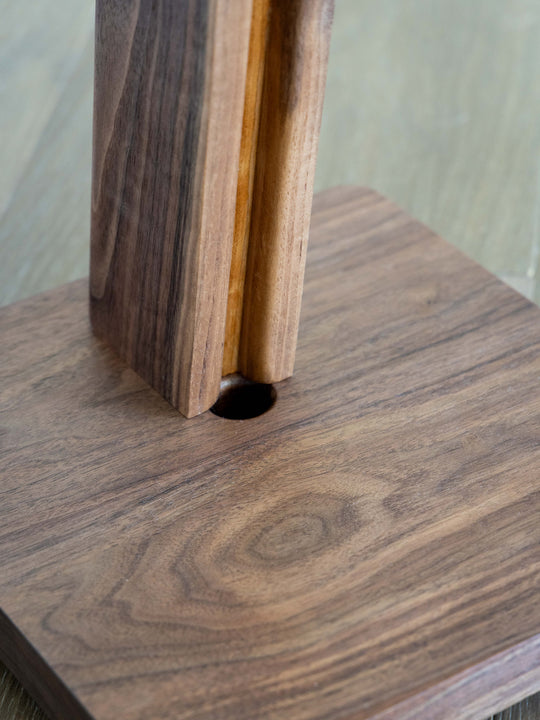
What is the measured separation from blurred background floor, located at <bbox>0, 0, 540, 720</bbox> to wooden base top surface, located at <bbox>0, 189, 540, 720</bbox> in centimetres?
19

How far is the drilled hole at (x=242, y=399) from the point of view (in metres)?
0.52

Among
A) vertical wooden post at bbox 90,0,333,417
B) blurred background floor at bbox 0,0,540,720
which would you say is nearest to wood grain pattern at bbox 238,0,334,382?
vertical wooden post at bbox 90,0,333,417

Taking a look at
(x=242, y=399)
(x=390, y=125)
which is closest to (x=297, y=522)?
(x=242, y=399)

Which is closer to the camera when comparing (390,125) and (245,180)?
(245,180)

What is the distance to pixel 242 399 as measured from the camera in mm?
531

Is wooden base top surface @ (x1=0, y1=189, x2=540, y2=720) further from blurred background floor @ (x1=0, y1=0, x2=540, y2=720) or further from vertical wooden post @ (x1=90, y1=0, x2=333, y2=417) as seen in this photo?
blurred background floor @ (x1=0, y1=0, x2=540, y2=720)

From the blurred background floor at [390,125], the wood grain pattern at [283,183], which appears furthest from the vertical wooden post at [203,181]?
the blurred background floor at [390,125]

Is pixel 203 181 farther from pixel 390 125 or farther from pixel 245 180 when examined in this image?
pixel 390 125

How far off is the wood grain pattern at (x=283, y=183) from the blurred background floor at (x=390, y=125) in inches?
9.5

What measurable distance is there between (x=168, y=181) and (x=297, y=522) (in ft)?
0.47

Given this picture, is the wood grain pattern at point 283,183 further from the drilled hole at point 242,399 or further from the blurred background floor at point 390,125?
the blurred background floor at point 390,125

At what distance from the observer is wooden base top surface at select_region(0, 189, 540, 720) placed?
39 cm

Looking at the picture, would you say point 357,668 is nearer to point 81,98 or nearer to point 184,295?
point 184,295

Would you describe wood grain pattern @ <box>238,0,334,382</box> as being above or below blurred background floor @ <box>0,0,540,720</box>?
above
